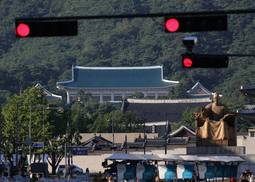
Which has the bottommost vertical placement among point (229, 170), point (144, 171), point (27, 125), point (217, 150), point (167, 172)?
point (229, 170)

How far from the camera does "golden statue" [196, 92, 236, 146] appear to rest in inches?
1831

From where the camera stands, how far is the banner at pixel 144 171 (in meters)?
34.0

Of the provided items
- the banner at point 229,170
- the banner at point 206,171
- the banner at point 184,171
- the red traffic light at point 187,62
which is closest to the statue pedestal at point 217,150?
the banner at point 229,170

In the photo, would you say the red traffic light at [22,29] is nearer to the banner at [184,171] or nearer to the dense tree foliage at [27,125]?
the banner at [184,171]

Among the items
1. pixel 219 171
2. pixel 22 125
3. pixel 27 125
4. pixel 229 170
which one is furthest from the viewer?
pixel 27 125

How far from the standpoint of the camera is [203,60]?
22.5m

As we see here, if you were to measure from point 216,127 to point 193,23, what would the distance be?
99.3 feet

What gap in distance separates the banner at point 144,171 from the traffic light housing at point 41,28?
17106mm

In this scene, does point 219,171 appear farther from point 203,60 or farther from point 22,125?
point 22,125

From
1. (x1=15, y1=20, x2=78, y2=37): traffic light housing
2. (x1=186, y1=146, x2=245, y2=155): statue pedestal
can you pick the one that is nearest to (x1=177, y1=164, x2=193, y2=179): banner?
(x1=186, y1=146, x2=245, y2=155): statue pedestal

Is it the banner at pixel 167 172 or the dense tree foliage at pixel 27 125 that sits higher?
the dense tree foliage at pixel 27 125

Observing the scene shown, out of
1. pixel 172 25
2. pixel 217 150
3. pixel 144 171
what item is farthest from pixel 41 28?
pixel 217 150

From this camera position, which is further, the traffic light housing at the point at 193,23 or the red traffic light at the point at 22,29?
the red traffic light at the point at 22,29

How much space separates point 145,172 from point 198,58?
13.1m
